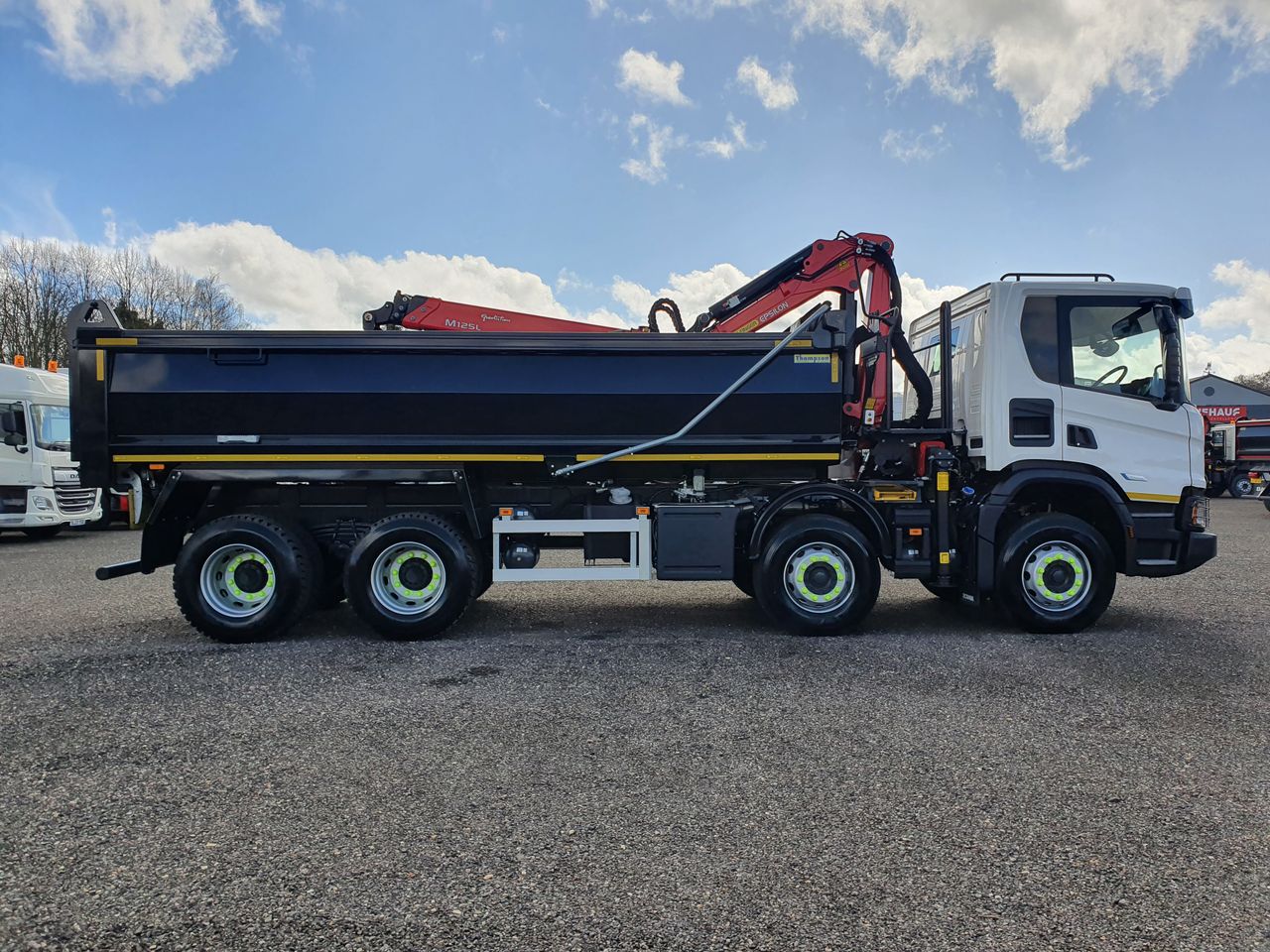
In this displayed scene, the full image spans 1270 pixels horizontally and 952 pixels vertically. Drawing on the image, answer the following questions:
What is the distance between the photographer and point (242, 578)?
261 inches

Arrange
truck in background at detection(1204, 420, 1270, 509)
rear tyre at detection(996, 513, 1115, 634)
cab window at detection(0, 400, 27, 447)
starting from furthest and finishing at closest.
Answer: truck in background at detection(1204, 420, 1270, 509) → cab window at detection(0, 400, 27, 447) → rear tyre at detection(996, 513, 1115, 634)

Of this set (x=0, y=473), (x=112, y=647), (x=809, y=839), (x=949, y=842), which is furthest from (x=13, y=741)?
(x=0, y=473)

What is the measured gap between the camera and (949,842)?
315 cm

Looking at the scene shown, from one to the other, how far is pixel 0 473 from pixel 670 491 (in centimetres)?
1281

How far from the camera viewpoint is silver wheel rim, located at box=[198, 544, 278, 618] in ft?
21.5

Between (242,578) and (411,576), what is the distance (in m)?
1.37

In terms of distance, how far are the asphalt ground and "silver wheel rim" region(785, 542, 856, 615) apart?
426 millimetres

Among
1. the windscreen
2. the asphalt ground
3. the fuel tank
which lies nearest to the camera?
the asphalt ground

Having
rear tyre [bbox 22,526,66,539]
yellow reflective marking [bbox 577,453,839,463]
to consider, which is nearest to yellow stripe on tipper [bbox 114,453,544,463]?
yellow reflective marking [bbox 577,453,839,463]

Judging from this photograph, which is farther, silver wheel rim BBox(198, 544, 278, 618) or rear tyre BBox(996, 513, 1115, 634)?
rear tyre BBox(996, 513, 1115, 634)

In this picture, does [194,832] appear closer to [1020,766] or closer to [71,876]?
[71,876]

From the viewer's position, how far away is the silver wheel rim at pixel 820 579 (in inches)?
263

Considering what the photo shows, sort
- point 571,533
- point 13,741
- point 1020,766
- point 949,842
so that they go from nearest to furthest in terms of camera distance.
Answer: point 949,842
point 1020,766
point 13,741
point 571,533

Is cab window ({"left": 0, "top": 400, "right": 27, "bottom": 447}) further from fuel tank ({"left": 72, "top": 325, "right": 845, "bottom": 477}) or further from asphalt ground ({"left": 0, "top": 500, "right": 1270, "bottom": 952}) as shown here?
fuel tank ({"left": 72, "top": 325, "right": 845, "bottom": 477})
